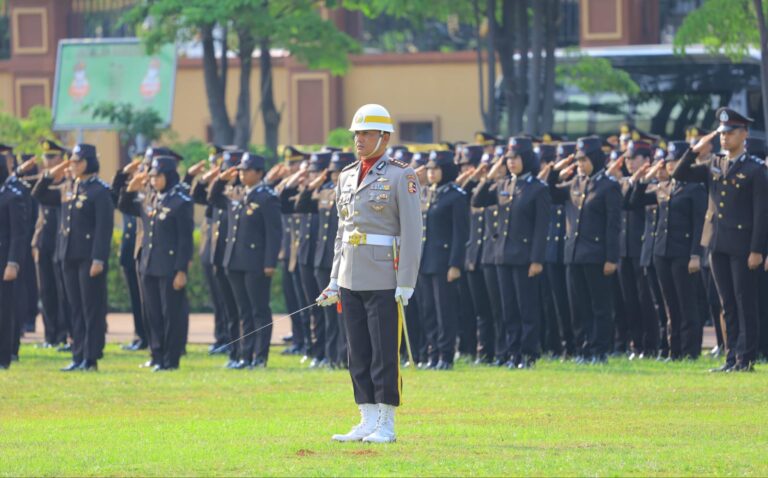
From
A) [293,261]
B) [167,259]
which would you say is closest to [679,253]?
[293,261]

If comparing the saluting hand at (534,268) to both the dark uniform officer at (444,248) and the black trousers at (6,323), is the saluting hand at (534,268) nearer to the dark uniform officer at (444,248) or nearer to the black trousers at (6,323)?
the dark uniform officer at (444,248)

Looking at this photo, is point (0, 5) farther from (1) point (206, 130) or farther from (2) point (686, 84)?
(2) point (686, 84)

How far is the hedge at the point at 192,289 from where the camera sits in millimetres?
26328

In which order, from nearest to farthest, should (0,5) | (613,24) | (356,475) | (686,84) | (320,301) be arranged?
(356,475) → (320,301) → (686,84) → (613,24) → (0,5)

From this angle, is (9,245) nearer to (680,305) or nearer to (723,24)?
(680,305)

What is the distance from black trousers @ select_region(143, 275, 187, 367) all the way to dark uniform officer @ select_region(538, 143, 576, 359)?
146 inches

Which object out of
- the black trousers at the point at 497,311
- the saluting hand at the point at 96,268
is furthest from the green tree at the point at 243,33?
the black trousers at the point at 497,311

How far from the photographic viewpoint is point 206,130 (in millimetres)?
38469

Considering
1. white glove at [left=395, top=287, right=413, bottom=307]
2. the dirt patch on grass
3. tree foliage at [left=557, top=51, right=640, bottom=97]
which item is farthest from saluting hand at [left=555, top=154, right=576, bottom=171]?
tree foliage at [left=557, top=51, right=640, bottom=97]

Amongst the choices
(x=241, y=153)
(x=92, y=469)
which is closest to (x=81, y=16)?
Answer: (x=241, y=153)

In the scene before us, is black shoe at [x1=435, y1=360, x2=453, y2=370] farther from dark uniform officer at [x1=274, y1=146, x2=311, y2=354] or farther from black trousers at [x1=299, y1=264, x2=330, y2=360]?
dark uniform officer at [x1=274, y1=146, x2=311, y2=354]

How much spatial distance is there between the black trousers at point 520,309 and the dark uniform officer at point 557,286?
0.92 m

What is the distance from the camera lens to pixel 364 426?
1088cm

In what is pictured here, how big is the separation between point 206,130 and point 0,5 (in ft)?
16.8
